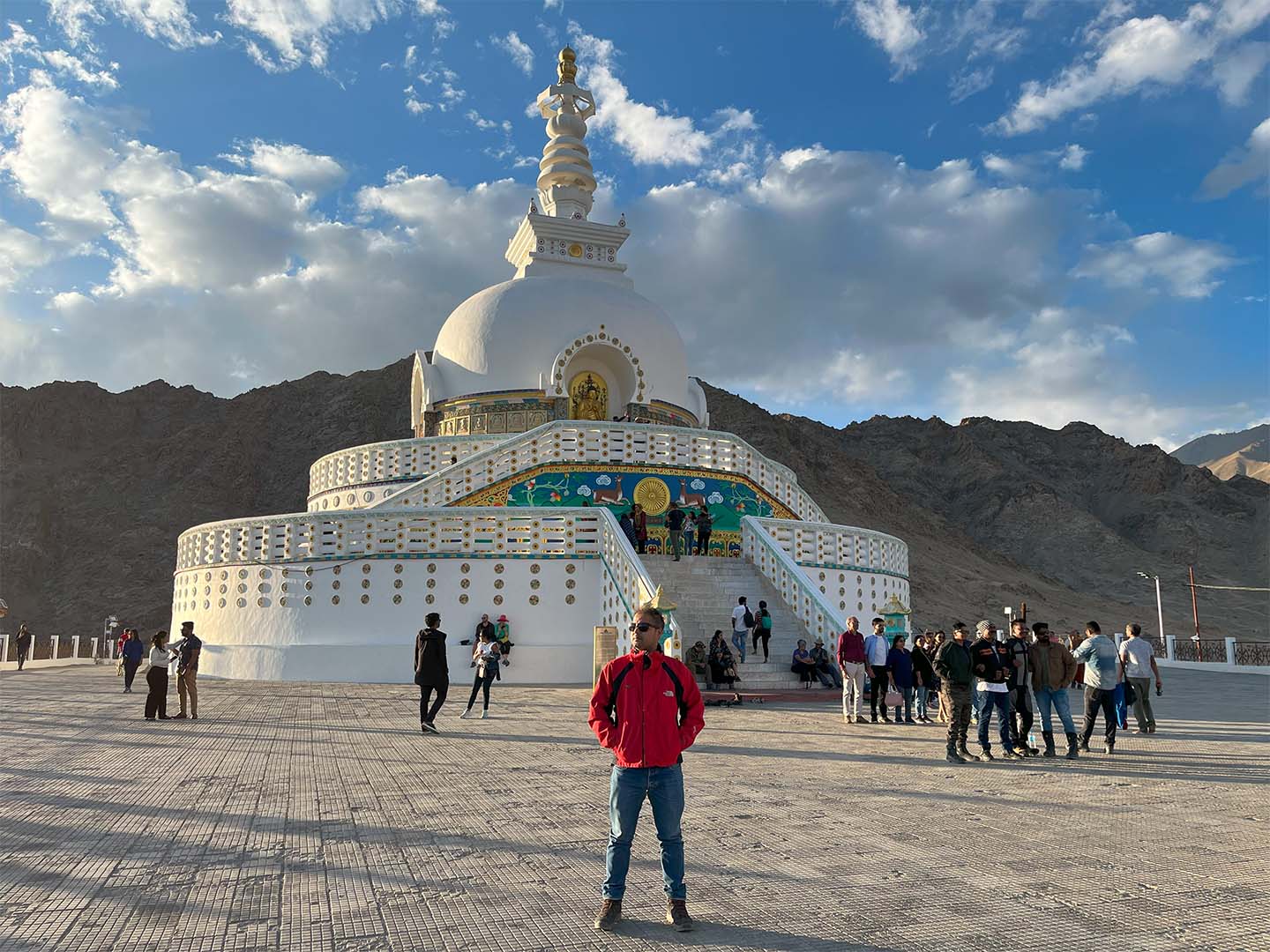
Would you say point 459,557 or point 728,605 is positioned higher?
point 459,557

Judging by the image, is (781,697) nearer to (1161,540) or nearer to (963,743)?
(963,743)

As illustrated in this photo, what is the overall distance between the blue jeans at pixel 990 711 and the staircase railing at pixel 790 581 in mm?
6152

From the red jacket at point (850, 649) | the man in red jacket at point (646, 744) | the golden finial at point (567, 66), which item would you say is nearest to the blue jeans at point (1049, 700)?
the red jacket at point (850, 649)

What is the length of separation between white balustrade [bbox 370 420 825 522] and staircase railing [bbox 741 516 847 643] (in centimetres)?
214

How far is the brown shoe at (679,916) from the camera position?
4.15 meters

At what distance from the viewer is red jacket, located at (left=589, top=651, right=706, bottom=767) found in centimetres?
445

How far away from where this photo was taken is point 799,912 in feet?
14.3

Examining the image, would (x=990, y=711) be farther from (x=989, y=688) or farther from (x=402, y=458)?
(x=402, y=458)

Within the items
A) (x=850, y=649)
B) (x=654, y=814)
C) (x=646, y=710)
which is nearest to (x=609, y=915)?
(x=654, y=814)

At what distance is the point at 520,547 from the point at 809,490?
5653cm

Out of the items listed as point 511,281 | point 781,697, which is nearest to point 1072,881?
point 781,697

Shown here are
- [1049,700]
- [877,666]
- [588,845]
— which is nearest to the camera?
[588,845]

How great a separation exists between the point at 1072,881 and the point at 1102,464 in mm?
93402

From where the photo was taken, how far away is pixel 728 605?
666 inches
